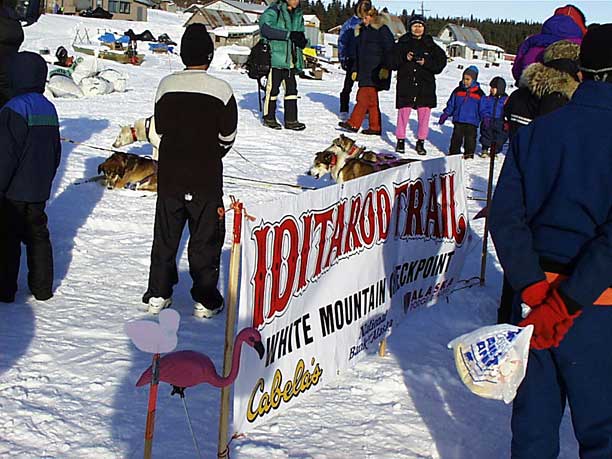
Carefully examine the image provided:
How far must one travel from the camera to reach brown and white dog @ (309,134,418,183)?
7.41 metres

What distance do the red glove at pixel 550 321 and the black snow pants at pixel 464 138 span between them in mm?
8658

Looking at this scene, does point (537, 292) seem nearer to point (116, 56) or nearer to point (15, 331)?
point (15, 331)

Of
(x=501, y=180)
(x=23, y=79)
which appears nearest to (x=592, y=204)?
(x=501, y=180)

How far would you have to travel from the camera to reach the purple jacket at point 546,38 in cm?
515

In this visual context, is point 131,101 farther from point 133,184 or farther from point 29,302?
point 29,302

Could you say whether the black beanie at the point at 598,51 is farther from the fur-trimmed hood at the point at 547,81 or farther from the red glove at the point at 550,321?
the fur-trimmed hood at the point at 547,81

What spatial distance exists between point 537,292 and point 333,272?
1276 millimetres

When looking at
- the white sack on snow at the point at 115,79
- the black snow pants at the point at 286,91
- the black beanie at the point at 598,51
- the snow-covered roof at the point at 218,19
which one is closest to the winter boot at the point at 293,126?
the black snow pants at the point at 286,91

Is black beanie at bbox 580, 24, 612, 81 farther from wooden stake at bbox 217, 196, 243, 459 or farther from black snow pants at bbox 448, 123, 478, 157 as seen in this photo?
black snow pants at bbox 448, 123, 478, 157

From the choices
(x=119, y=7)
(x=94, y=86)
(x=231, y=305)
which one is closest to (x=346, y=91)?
(x=94, y=86)

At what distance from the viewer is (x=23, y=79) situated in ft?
14.6

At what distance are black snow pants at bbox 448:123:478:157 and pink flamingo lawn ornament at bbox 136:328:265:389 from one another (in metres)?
8.60

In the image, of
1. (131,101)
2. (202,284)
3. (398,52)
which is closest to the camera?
(202,284)

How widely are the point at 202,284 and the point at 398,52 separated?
274 inches
